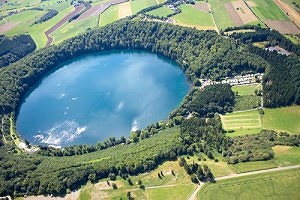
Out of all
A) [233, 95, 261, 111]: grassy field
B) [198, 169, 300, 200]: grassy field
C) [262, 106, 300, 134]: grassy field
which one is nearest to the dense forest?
[233, 95, 261, 111]: grassy field

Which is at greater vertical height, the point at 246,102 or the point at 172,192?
the point at 246,102

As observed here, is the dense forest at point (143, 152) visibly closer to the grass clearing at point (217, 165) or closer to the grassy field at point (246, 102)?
the grass clearing at point (217, 165)

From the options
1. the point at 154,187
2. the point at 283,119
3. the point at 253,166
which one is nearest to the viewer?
the point at 154,187

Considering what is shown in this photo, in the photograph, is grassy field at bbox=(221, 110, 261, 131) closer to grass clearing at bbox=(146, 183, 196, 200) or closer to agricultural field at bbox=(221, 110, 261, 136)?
agricultural field at bbox=(221, 110, 261, 136)

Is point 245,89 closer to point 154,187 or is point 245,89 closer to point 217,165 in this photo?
point 217,165

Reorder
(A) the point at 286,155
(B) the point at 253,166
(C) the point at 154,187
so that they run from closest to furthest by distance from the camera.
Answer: (C) the point at 154,187 < (B) the point at 253,166 < (A) the point at 286,155

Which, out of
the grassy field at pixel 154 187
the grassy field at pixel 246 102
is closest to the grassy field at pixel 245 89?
the grassy field at pixel 246 102

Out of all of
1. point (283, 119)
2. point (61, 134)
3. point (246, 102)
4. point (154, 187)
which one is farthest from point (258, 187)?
point (61, 134)

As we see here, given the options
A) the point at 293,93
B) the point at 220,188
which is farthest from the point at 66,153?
the point at 293,93
